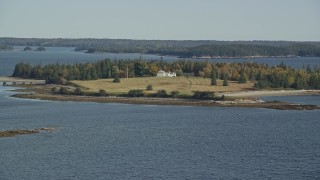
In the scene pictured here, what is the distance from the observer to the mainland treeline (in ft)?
286

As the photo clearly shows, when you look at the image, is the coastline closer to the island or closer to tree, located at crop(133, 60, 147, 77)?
tree, located at crop(133, 60, 147, 77)

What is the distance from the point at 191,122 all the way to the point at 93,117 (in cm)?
846

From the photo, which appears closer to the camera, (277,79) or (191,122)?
(191,122)

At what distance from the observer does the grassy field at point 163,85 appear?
80.5m

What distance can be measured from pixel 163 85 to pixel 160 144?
39.9 metres

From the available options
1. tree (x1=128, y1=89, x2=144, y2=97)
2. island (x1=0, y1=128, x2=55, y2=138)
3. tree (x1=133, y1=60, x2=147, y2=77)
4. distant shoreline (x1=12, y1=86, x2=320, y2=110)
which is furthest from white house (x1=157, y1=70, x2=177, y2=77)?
island (x1=0, y1=128, x2=55, y2=138)

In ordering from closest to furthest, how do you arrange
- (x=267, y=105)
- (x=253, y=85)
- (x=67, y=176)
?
(x=67, y=176) → (x=267, y=105) → (x=253, y=85)

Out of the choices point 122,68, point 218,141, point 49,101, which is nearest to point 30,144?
point 218,141

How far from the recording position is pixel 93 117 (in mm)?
58219

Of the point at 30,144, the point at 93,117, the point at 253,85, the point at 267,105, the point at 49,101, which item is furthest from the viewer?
the point at 253,85

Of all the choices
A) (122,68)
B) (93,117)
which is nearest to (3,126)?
(93,117)

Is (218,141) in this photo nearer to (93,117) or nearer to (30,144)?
(30,144)

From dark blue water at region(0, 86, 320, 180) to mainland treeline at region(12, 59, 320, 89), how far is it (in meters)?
24.0

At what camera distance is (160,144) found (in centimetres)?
4409
